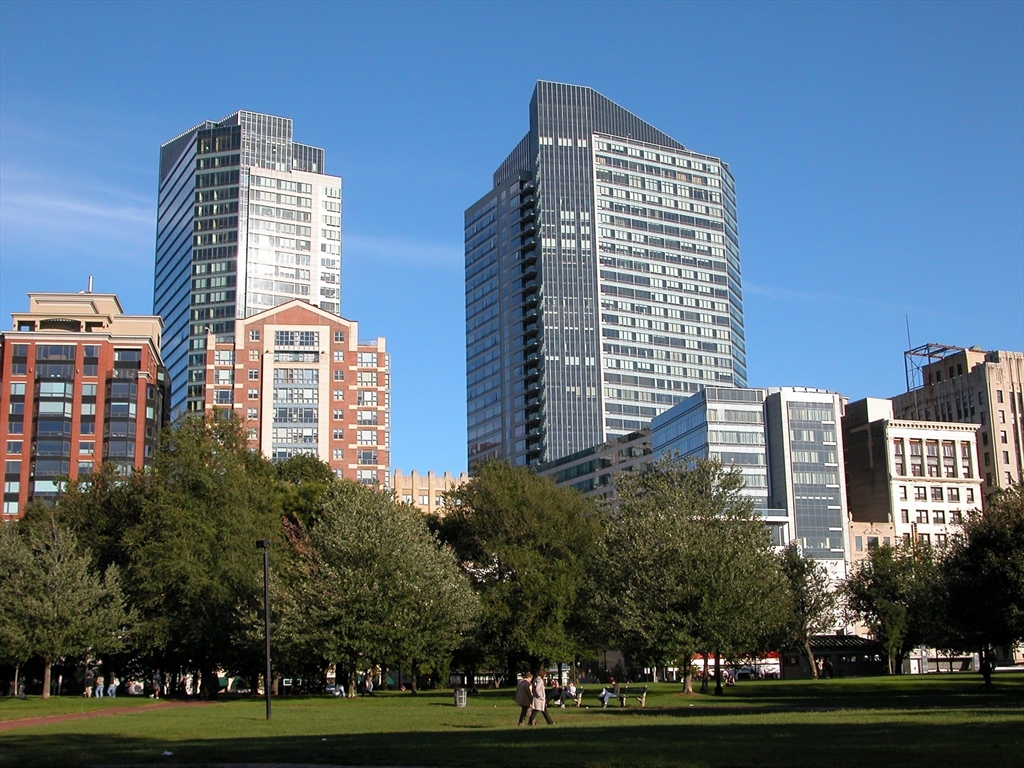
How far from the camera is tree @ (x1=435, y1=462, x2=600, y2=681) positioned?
7794 centimetres

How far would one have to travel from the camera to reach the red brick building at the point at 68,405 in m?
150

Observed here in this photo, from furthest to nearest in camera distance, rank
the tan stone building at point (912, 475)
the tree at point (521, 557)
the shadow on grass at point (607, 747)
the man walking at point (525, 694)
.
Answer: the tan stone building at point (912, 475) → the tree at point (521, 557) → the man walking at point (525, 694) → the shadow on grass at point (607, 747)

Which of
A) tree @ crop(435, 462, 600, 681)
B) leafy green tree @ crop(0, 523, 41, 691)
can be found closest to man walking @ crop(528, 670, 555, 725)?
tree @ crop(435, 462, 600, 681)

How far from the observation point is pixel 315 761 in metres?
23.8

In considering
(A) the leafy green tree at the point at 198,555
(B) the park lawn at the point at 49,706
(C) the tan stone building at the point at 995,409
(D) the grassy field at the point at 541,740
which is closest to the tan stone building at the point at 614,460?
(C) the tan stone building at the point at 995,409

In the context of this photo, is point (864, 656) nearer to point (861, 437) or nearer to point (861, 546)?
point (861, 546)

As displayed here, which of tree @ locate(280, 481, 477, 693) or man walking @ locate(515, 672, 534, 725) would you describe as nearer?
man walking @ locate(515, 672, 534, 725)

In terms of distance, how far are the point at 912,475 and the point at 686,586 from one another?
396 feet

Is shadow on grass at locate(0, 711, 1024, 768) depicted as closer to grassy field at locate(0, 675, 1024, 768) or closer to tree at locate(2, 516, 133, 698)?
grassy field at locate(0, 675, 1024, 768)

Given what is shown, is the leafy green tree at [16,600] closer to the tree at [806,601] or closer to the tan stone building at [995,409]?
the tree at [806,601]

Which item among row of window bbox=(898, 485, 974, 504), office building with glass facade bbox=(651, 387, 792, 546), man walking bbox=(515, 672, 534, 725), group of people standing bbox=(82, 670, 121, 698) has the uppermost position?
office building with glass facade bbox=(651, 387, 792, 546)

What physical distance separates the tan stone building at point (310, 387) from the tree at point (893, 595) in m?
75.0

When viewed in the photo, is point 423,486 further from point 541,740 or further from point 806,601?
point 541,740

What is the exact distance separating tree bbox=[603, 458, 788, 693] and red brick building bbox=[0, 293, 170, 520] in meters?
102
